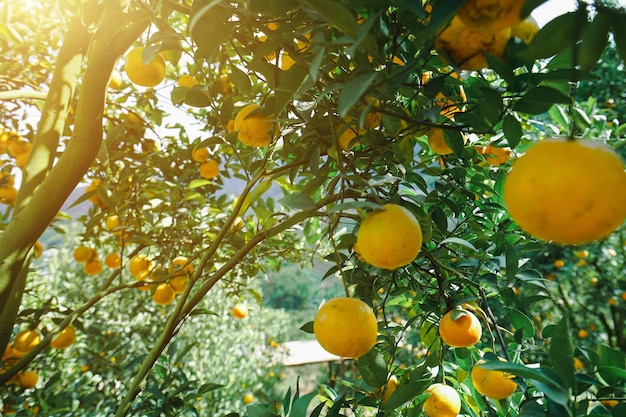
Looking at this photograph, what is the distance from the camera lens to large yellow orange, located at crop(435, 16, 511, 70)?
39 centimetres

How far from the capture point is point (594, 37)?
31 cm

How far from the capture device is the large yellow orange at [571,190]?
0.99ft

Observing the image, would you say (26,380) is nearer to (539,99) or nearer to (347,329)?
(347,329)

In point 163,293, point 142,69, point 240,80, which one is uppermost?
point 142,69

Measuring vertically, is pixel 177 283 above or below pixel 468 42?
above

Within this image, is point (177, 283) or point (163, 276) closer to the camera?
point (163, 276)

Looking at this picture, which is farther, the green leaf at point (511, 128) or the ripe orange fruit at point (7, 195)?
the ripe orange fruit at point (7, 195)

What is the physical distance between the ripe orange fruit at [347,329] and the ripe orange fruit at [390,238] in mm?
102

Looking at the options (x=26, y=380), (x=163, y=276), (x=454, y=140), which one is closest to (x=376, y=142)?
(x=454, y=140)

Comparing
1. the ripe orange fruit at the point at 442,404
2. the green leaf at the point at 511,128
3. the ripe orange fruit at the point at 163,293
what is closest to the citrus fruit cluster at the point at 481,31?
the green leaf at the point at 511,128

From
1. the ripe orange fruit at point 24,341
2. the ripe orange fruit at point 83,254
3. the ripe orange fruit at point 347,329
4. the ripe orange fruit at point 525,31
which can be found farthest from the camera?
the ripe orange fruit at point 83,254

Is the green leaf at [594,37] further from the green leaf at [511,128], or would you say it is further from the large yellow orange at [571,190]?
the green leaf at [511,128]

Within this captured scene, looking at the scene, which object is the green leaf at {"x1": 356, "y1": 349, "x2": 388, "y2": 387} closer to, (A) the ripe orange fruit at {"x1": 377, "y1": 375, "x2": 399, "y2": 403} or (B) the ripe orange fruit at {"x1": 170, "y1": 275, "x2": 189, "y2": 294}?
(A) the ripe orange fruit at {"x1": 377, "y1": 375, "x2": 399, "y2": 403}

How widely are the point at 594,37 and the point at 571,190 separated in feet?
0.38
